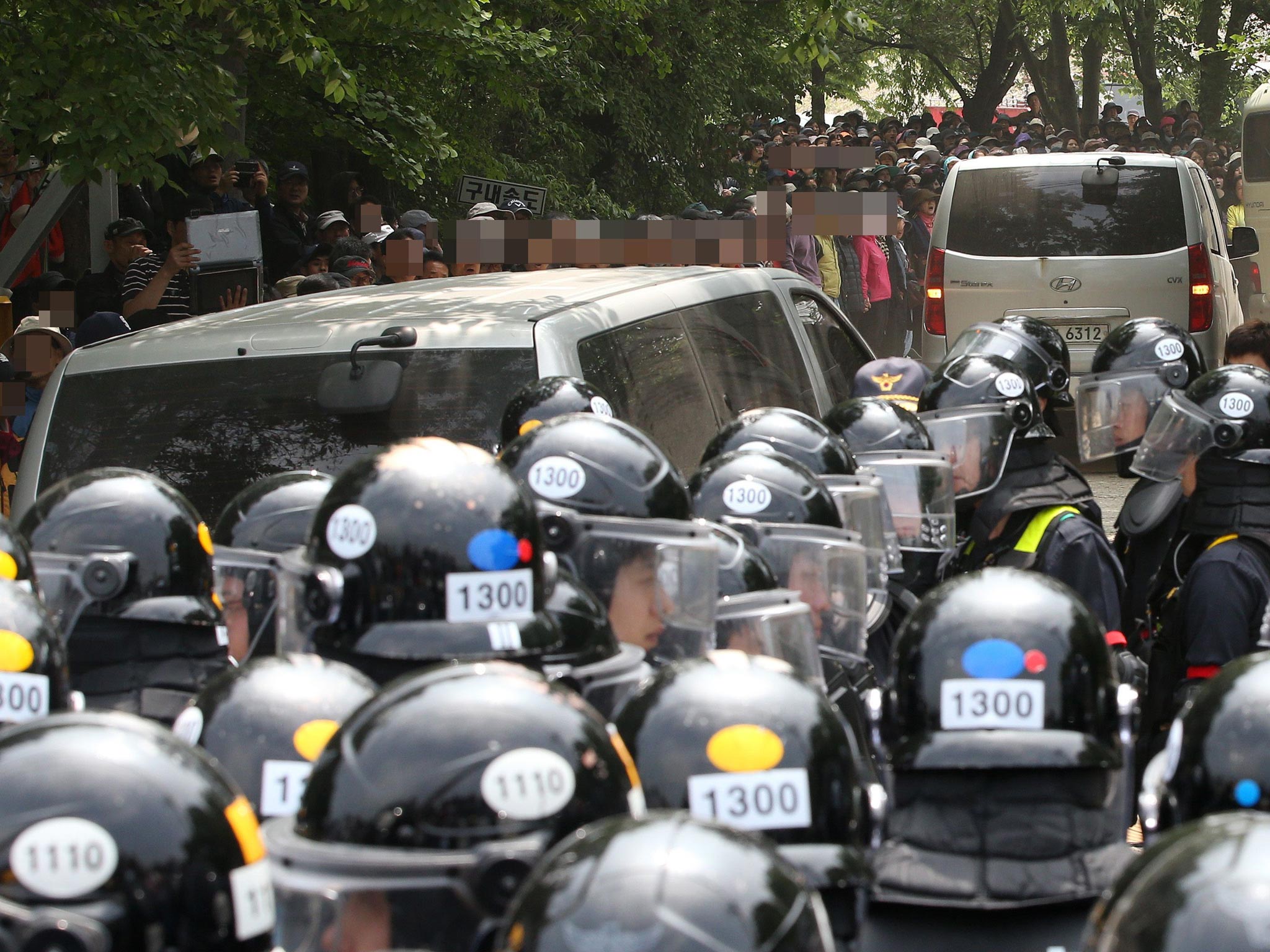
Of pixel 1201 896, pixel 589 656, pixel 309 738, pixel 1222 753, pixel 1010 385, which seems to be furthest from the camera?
pixel 1010 385

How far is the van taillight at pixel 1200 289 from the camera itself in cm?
1265

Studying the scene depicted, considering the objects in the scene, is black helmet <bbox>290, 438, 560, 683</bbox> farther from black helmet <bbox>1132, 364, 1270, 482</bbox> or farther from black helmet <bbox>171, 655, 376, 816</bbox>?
black helmet <bbox>1132, 364, 1270, 482</bbox>

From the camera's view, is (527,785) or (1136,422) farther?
(1136,422)

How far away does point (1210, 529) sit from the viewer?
4793 millimetres

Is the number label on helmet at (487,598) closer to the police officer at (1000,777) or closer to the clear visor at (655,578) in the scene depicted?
the clear visor at (655,578)

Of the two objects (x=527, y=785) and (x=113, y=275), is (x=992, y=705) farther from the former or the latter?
Answer: (x=113, y=275)

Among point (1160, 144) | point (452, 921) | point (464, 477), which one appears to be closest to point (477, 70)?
point (464, 477)

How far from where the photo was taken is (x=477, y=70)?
39.6ft

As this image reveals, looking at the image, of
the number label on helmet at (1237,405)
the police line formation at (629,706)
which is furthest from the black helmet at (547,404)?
the number label on helmet at (1237,405)

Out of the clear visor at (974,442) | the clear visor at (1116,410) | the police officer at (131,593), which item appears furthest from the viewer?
the clear visor at (1116,410)

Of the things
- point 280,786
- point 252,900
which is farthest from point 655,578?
point 252,900

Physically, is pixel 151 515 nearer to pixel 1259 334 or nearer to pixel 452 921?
pixel 452 921

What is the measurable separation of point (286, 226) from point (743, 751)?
9.54m

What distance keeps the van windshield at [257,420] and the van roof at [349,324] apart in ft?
0.20
